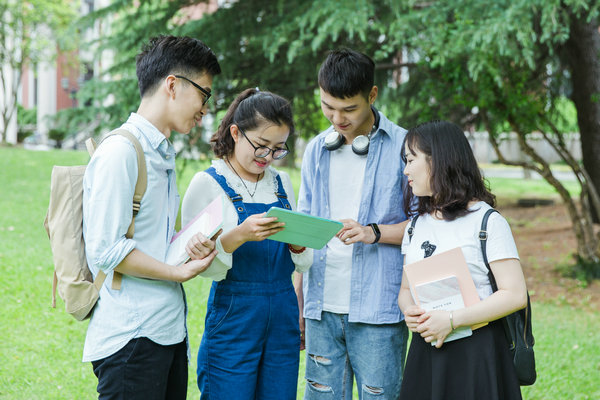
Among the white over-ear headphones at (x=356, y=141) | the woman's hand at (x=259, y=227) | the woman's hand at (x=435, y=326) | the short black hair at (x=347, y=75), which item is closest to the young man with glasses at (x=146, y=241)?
the woman's hand at (x=259, y=227)

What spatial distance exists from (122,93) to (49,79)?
88.8 ft

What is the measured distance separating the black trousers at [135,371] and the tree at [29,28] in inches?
867

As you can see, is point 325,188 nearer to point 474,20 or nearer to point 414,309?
point 414,309

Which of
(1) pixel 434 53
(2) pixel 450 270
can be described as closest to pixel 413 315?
(2) pixel 450 270

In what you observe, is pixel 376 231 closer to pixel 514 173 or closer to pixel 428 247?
pixel 428 247

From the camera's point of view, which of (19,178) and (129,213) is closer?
(129,213)

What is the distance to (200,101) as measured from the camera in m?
2.34

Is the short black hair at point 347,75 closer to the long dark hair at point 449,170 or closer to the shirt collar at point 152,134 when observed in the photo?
the long dark hair at point 449,170

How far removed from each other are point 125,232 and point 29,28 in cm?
2416

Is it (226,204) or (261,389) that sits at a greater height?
(226,204)

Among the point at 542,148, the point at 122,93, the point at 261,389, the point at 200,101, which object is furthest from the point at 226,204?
the point at 542,148

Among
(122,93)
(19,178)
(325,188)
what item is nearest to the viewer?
(325,188)

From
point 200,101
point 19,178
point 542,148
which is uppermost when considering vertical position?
point 200,101

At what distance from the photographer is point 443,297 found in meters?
2.39
